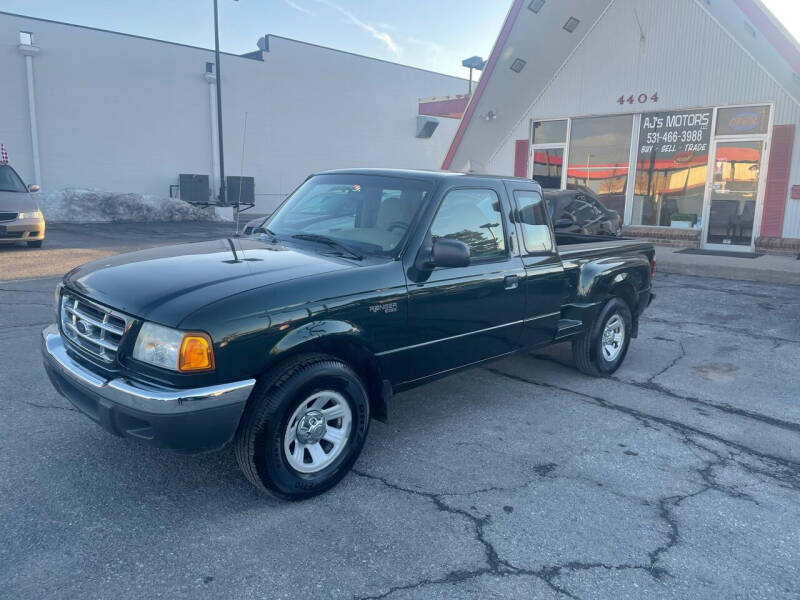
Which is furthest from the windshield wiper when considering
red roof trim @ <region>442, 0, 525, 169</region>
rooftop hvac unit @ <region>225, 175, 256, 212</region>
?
rooftop hvac unit @ <region>225, 175, 256, 212</region>

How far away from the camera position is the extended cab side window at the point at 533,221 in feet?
16.0

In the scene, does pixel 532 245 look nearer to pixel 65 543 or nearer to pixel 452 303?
pixel 452 303

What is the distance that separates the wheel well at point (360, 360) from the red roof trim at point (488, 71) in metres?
13.0

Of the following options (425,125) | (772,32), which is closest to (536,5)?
(772,32)

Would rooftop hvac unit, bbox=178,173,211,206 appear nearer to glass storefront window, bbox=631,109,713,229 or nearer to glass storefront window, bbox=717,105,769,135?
glass storefront window, bbox=631,109,713,229

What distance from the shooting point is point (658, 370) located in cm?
625

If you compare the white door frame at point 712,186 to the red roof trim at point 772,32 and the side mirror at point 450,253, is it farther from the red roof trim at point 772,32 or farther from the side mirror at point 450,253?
the side mirror at point 450,253

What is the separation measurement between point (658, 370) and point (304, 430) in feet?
13.8

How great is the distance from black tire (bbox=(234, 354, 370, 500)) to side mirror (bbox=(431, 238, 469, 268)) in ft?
2.94

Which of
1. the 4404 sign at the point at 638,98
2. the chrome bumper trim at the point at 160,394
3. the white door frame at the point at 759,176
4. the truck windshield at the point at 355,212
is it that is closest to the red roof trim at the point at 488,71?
the 4404 sign at the point at 638,98

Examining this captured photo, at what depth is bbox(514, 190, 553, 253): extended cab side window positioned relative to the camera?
16.0 feet

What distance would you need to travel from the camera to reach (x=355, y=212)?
14.4 ft

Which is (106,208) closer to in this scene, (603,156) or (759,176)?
(603,156)

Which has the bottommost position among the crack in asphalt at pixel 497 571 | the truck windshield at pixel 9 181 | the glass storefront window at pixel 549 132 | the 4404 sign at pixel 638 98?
the crack in asphalt at pixel 497 571
